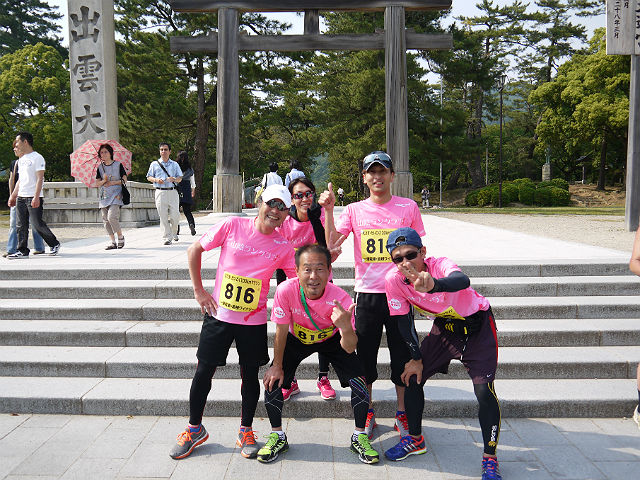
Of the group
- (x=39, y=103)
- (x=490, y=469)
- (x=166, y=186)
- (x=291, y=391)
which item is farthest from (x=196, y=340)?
(x=39, y=103)

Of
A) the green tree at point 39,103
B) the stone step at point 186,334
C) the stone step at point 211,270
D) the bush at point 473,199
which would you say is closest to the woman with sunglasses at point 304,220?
the stone step at point 186,334

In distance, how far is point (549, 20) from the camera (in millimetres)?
39875

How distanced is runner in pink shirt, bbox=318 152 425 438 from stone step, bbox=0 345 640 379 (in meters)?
0.73

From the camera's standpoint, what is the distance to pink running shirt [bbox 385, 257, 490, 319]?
283cm

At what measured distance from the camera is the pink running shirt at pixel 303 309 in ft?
9.80

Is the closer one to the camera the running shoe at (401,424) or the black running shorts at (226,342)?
the black running shorts at (226,342)

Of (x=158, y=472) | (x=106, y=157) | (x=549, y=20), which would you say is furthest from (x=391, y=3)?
(x=549, y=20)

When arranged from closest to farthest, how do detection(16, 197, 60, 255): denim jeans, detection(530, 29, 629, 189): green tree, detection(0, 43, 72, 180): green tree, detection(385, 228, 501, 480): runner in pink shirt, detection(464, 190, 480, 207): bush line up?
detection(385, 228, 501, 480): runner in pink shirt → detection(16, 197, 60, 255): denim jeans → detection(0, 43, 72, 180): green tree → detection(530, 29, 629, 189): green tree → detection(464, 190, 480, 207): bush

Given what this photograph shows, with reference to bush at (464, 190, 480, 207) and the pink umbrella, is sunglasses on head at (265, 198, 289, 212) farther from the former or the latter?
bush at (464, 190, 480, 207)

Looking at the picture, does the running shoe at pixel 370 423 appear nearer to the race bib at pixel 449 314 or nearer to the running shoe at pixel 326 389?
the running shoe at pixel 326 389

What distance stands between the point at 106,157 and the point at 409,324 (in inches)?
229

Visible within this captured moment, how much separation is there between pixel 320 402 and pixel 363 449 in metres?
0.65

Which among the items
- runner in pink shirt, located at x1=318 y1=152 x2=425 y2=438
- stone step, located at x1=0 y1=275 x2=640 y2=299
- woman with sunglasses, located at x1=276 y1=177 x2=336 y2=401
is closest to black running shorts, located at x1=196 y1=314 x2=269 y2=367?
woman with sunglasses, located at x1=276 y1=177 x2=336 y2=401

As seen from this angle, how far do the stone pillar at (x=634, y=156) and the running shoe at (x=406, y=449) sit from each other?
952 cm
